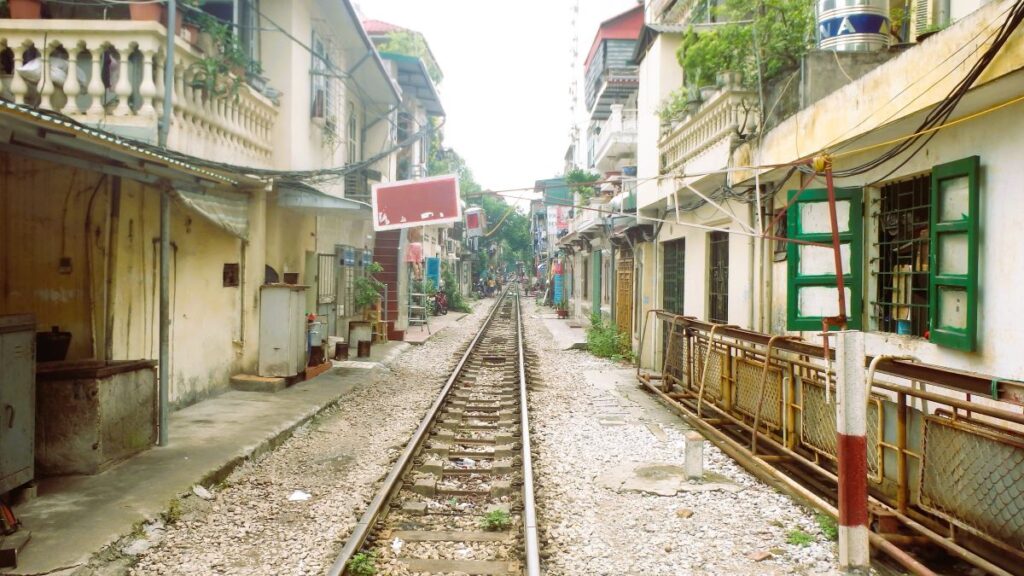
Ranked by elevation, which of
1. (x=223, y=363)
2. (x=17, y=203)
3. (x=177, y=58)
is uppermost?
(x=177, y=58)

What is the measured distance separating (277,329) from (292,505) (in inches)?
211

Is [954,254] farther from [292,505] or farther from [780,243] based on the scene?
[292,505]

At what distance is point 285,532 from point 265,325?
6.08 metres

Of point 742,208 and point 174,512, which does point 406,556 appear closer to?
point 174,512

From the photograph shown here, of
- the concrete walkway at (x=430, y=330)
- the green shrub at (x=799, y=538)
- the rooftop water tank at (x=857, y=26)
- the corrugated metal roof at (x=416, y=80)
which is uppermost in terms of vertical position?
the corrugated metal roof at (x=416, y=80)

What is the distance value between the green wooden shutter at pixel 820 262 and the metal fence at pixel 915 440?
446 mm

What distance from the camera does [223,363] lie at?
1006 centimetres

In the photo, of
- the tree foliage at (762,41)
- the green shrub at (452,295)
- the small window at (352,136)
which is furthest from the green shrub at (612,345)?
the green shrub at (452,295)

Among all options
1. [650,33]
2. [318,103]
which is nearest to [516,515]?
[318,103]

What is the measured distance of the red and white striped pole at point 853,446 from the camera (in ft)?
13.6

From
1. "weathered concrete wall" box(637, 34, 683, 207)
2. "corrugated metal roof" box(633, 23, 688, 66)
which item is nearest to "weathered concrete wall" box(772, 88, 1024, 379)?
"weathered concrete wall" box(637, 34, 683, 207)

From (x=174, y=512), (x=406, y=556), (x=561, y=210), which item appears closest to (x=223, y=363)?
(x=174, y=512)

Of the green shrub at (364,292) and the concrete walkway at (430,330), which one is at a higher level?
the green shrub at (364,292)

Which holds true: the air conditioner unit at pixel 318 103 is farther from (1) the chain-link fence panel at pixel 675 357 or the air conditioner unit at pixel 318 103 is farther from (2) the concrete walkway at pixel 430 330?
(2) the concrete walkway at pixel 430 330
